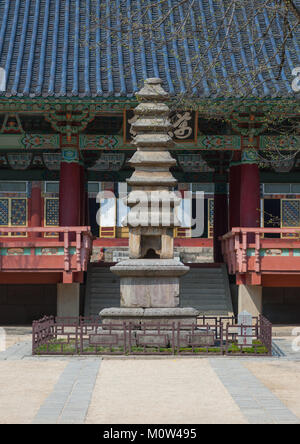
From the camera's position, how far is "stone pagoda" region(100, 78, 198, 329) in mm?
14516

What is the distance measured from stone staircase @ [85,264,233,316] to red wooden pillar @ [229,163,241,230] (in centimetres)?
183

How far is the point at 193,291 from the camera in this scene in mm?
21500

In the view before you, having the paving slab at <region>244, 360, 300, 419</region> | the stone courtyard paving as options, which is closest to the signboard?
the stone courtyard paving

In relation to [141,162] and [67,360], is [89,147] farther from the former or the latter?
[67,360]

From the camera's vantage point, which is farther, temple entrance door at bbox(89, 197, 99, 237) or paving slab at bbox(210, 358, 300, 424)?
temple entrance door at bbox(89, 197, 99, 237)

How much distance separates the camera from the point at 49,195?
2764cm

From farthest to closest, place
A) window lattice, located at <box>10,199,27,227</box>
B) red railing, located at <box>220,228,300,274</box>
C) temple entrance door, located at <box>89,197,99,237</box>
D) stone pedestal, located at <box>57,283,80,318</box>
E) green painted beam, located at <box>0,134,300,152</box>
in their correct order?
temple entrance door, located at <box>89,197,99,237</box>
window lattice, located at <box>10,199,27,227</box>
green painted beam, located at <box>0,134,300,152</box>
stone pedestal, located at <box>57,283,80,318</box>
red railing, located at <box>220,228,300,274</box>

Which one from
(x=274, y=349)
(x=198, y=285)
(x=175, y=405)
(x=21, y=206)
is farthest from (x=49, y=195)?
(x=175, y=405)

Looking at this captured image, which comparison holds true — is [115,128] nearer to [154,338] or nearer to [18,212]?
[18,212]

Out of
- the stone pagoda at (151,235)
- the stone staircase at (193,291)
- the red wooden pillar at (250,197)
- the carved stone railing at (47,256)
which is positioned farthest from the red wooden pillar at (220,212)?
the stone pagoda at (151,235)

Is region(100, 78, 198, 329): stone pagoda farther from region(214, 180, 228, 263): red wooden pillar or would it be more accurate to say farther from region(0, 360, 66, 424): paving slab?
region(214, 180, 228, 263): red wooden pillar

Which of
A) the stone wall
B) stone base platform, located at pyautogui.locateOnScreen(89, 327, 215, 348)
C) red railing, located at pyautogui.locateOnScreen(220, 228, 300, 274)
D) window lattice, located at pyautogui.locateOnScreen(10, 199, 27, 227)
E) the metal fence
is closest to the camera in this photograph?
the metal fence

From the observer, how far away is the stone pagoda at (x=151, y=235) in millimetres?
14516

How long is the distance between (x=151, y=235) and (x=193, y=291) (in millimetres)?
6718
